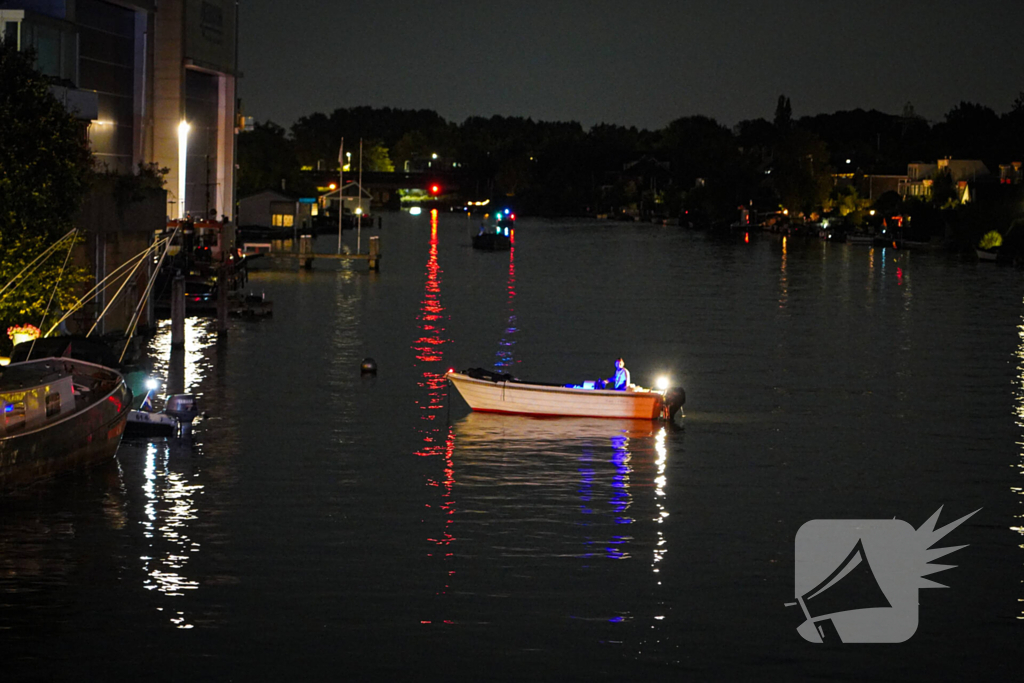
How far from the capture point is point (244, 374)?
177ft

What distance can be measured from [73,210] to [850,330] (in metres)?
45.9

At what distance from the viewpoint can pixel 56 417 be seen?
3334cm

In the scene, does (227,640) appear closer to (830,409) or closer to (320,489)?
(320,489)

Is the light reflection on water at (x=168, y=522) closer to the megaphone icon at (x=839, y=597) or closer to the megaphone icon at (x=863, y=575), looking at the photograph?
the megaphone icon at (x=839, y=597)

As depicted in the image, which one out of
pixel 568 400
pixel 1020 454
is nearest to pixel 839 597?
pixel 1020 454

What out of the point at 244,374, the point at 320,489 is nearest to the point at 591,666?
the point at 320,489

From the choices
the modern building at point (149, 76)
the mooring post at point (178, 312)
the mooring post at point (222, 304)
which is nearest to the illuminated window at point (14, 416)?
the modern building at point (149, 76)

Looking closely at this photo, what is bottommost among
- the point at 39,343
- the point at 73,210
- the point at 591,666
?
the point at 591,666

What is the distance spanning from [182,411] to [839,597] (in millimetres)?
21492

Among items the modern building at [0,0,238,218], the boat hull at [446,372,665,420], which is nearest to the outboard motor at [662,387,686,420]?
the boat hull at [446,372,665,420]

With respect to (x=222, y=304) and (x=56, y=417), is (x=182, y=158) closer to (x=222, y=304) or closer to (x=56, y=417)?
(x=222, y=304)

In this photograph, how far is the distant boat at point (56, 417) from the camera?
3183 centimetres

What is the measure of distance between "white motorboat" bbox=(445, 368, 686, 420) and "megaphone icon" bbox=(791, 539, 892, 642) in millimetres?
14732

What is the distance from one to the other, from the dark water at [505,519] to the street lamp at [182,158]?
2859 cm
